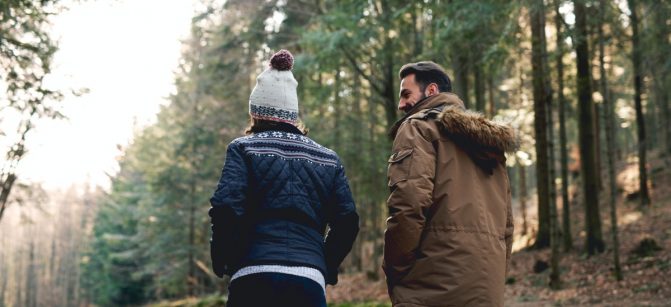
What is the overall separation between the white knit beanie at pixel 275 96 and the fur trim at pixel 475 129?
2.66 feet

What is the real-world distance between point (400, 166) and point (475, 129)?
453mm

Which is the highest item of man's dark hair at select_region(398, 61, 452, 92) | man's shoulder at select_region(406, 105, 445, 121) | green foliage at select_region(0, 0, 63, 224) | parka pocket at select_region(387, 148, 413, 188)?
green foliage at select_region(0, 0, 63, 224)

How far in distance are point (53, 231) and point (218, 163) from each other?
45.5 m

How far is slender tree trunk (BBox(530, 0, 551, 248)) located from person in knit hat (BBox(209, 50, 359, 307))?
8059mm

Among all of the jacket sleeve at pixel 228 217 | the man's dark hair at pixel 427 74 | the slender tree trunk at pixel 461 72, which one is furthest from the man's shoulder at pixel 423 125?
the slender tree trunk at pixel 461 72

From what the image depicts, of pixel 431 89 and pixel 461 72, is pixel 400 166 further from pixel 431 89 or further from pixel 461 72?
pixel 461 72

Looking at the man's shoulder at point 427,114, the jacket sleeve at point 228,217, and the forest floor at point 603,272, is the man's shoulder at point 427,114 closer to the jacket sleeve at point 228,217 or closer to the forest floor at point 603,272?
the jacket sleeve at point 228,217

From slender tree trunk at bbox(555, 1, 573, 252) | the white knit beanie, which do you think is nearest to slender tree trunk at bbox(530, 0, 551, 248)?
slender tree trunk at bbox(555, 1, 573, 252)

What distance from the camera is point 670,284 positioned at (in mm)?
10359

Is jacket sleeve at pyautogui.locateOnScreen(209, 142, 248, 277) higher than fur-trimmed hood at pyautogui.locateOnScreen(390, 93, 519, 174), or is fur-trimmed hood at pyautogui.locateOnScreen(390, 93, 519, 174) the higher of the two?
fur-trimmed hood at pyautogui.locateOnScreen(390, 93, 519, 174)

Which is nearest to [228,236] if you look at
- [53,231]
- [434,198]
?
[434,198]

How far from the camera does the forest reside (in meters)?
11.0

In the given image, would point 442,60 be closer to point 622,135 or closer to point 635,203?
point 635,203

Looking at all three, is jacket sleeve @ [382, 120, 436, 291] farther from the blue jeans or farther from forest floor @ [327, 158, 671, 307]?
forest floor @ [327, 158, 671, 307]
